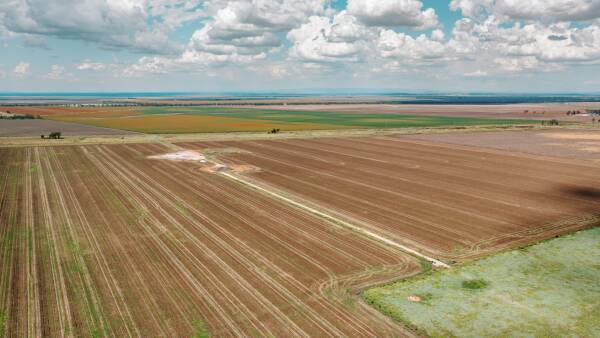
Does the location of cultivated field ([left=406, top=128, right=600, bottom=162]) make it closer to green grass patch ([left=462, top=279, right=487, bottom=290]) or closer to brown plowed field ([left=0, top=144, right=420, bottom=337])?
green grass patch ([left=462, top=279, right=487, bottom=290])

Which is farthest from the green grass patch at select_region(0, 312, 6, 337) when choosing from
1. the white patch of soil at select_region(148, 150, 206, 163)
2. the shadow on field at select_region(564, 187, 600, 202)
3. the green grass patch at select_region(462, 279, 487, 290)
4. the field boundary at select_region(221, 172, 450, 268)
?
the shadow on field at select_region(564, 187, 600, 202)

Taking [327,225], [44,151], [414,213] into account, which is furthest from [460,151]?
[44,151]

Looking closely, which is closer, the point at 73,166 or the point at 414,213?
the point at 414,213

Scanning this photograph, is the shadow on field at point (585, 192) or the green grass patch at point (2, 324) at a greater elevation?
the shadow on field at point (585, 192)

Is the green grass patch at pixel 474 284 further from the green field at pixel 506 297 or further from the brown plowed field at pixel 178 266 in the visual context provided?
the brown plowed field at pixel 178 266

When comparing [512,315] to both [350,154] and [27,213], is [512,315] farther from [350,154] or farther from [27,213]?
[350,154]

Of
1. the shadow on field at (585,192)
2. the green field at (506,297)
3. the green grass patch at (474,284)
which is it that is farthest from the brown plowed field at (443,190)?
the green grass patch at (474,284)

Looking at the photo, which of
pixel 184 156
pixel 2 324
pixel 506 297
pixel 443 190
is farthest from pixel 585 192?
pixel 184 156
